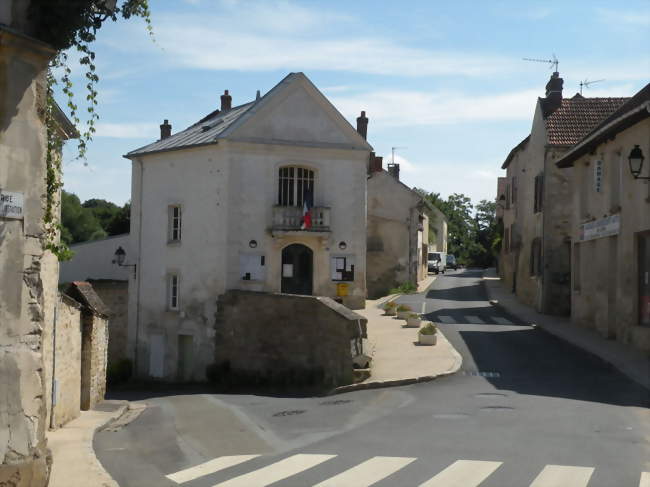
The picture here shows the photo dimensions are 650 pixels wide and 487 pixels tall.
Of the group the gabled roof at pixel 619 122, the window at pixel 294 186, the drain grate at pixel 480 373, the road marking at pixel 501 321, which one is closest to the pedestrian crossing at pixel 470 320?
the road marking at pixel 501 321

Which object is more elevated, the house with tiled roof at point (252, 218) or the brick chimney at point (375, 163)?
the brick chimney at point (375, 163)

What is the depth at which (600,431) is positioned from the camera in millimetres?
12516

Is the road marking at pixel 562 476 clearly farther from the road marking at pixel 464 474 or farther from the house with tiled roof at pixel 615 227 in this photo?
the house with tiled roof at pixel 615 227

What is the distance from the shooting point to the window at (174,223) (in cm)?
3152

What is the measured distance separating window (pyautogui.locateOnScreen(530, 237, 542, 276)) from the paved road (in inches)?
573

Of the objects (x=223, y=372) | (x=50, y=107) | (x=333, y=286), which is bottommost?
(x=223, y=372)

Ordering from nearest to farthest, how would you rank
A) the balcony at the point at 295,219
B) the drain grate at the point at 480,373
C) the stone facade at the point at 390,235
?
the drain grate at the point at 480,373
the balcony at the point at 295,219
the stone facade at the point at 390,235

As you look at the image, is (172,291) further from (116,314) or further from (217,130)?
(217,130)

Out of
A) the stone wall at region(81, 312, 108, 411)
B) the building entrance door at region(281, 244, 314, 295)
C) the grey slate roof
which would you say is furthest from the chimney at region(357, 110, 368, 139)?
the stone wall at region(81, 312, 108, 411)

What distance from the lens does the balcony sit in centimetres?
2984

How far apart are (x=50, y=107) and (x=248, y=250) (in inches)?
774

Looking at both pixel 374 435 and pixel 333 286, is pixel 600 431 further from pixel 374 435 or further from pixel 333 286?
pixel 333 286

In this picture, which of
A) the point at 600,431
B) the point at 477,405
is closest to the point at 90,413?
the point at 477,405

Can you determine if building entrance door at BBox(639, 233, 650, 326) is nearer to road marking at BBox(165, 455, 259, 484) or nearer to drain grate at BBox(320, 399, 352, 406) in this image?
drain grate at BBox(320, 399, 352, 406)
